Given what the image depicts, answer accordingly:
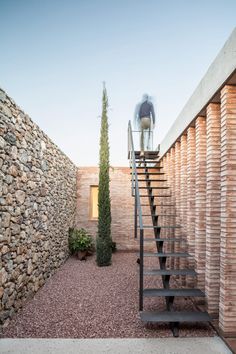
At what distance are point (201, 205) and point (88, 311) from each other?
2.35 meters

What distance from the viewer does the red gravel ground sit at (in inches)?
128

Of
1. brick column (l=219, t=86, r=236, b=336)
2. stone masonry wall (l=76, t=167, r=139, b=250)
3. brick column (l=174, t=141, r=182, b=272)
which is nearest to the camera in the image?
brick column (l=219, t=86, r=236, b=336)

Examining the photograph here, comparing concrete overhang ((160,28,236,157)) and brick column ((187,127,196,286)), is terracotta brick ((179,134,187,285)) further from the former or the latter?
brick column ((187,127,196,286))

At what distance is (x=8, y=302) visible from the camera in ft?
11.4

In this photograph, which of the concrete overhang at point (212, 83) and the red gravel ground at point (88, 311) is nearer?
the concrete overhang at point (212, 83)

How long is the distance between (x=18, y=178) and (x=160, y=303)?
2973 mm

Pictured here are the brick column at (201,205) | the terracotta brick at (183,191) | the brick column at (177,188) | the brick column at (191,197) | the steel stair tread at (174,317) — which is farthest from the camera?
the brick column at (177,188)

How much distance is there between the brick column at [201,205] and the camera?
4012mm

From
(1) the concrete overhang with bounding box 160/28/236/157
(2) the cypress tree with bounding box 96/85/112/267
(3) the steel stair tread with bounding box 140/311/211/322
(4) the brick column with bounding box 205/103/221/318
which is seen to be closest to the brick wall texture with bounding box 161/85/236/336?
(4) the brick column with bounding box 205/103/221/318

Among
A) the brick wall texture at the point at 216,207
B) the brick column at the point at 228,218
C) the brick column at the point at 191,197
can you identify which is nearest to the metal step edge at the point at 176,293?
the brick wall texture at the point at 216,207

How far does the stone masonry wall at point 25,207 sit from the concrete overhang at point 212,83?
2698 mm

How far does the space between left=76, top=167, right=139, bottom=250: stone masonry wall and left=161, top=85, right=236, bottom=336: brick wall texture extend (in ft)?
14.6

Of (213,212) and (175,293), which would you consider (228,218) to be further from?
(175,293)

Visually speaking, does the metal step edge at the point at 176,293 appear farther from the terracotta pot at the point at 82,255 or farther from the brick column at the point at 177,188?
the terracotta pot at the point at 82,255
